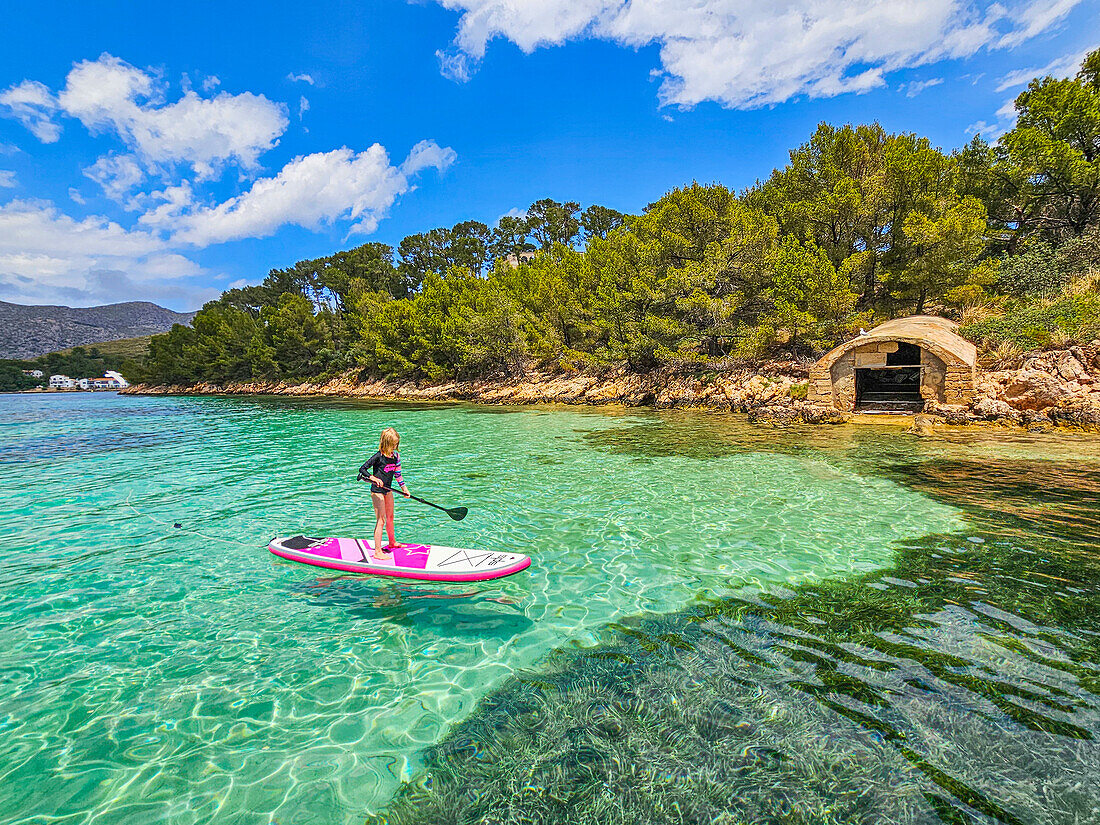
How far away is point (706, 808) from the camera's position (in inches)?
126

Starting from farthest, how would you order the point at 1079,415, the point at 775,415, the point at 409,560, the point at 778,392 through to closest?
the point at 778,392, the point at 775,415, the point at 1079,415, the point at 409,560

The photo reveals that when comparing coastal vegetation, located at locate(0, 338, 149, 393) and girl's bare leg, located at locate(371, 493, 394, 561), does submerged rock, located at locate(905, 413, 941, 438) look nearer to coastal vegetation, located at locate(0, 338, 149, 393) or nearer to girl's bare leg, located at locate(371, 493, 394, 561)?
girl's bare leg, located at locate(371, 493, 394, 561)

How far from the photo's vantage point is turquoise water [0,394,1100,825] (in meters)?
3.83

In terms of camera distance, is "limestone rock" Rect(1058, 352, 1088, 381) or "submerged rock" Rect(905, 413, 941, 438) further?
"submerged rock" Rect(905, 413, 941, 438)

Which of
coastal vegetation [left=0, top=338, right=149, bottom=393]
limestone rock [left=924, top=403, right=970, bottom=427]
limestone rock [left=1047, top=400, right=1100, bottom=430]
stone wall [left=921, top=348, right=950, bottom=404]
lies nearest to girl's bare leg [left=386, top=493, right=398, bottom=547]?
limestone rock [left=924, top=403, right=970, bottom=427]

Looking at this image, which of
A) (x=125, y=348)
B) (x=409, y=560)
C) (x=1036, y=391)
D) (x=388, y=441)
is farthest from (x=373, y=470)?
(x=125, y=348)

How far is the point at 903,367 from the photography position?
19766mm

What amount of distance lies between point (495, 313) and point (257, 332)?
2157 inches

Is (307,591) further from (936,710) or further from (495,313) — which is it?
(495,313)

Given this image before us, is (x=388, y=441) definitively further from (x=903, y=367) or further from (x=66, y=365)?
(x=66, y=365)

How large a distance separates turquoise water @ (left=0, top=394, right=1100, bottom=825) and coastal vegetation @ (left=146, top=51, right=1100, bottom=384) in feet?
45.1

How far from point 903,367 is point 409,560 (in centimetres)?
2269

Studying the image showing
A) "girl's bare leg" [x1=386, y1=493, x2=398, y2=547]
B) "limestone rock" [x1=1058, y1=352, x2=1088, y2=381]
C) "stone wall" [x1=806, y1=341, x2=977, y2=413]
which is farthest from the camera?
"stone wall" [x1=806, y1=341, x2=977, y2=413]

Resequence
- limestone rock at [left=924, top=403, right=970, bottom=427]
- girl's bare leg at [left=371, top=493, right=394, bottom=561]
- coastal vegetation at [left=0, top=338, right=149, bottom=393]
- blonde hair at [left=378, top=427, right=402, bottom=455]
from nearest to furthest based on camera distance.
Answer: blonde hair at [left=378, top=427, right=402, bottom=455]
girl's bare leg at [left=371, top=493, right=394, bottom=561]
limestone rock at [left=924, top=403, right=970, bottom=427]
coastal vegetation at [left=0, top=338, right=149, bottom=393]
